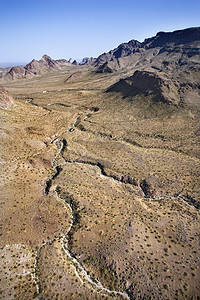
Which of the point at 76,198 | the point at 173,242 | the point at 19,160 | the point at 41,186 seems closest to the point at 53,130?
the point at 19,160

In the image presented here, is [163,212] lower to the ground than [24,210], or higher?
lower

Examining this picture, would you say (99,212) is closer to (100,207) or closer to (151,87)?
(100,207)

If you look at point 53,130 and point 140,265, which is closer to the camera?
point 140,265

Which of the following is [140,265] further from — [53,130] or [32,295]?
[53,130]

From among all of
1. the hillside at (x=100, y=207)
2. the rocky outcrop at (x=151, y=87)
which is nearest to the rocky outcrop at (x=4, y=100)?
the hillside at (x=100, y=207)

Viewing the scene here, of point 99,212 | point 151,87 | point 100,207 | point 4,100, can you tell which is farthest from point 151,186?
point 151,87

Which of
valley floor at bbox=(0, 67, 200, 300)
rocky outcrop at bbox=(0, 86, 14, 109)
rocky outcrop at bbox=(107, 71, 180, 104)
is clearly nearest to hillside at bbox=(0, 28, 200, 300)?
valley floor at bbox=(0, 67, 200, 300)
